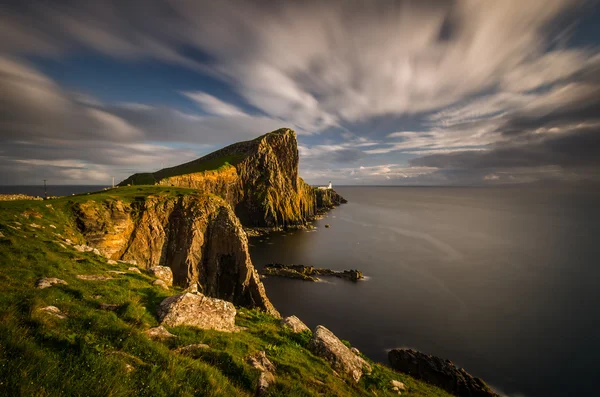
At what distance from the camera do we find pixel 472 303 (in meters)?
49.3

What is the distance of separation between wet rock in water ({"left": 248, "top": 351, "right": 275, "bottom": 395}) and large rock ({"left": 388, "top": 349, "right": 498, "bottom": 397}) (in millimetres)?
28547

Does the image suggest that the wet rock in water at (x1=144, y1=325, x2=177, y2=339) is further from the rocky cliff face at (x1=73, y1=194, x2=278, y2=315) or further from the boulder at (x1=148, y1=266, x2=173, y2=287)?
the rocky cliff face at (x1=73, y1=194, x2=278, y2=315)

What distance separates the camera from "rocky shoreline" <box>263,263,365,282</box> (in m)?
60.2

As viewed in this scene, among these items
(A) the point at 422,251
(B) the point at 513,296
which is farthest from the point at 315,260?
(B) the point at 513,296

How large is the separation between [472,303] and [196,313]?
5859cm

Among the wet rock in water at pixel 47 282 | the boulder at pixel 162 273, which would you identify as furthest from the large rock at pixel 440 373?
the wet rock in water at pixel 47 282

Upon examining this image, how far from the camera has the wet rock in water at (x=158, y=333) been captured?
9205 mm

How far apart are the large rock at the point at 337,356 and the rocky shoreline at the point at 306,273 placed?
151ft

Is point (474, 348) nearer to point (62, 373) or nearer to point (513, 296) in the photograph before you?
point (513, 296)

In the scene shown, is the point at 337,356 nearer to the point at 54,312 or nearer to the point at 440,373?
the point at 54,312

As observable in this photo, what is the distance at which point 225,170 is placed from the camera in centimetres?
11669

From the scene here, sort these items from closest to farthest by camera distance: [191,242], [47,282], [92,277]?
[47,282] < [92,277] < [191,242]

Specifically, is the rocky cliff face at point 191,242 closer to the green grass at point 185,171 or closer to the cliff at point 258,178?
the cliff at point 258,178

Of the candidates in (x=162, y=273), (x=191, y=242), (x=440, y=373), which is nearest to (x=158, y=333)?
(x=162, y=273)
